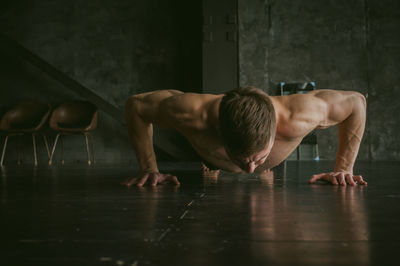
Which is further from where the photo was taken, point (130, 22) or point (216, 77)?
point (130, 22)

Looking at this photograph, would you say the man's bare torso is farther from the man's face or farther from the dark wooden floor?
the dark wooden floor

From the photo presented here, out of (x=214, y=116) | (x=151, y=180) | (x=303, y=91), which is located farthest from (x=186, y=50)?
(x=214, y=116)

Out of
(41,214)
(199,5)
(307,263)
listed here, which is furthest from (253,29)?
(307,263)

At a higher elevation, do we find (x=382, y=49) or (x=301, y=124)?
(x=382, y=49)

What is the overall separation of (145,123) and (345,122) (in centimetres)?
128

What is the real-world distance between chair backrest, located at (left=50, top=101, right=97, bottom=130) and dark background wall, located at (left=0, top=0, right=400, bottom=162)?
459 millimetres

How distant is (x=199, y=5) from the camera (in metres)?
6.98

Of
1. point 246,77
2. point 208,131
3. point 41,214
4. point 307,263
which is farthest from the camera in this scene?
point 246,77

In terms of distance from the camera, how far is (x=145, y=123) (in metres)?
2.41

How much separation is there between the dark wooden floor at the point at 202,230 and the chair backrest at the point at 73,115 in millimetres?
5011

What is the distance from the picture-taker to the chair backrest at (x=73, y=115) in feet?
21.7

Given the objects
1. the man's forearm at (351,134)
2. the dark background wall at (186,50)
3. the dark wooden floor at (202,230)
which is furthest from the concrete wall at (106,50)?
the dark wooden floor at (202,230)

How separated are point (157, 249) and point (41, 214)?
0.71 m

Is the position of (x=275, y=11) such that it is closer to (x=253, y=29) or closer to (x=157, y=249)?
(x=253, y=29)
